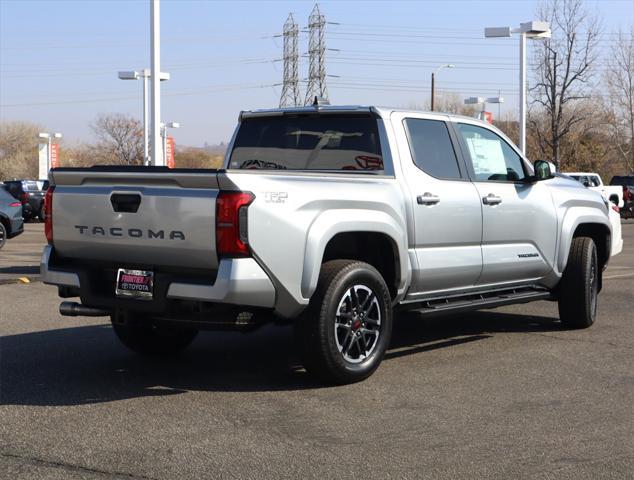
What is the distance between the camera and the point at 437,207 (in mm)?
7633

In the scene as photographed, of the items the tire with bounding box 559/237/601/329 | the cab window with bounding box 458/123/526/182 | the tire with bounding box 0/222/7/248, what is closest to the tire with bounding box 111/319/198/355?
the cab window with bounding box 458/123/526/182

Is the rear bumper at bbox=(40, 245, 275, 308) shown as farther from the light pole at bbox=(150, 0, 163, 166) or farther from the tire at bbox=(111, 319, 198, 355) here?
the light pole at bbox=(150, 0, 163, 166)

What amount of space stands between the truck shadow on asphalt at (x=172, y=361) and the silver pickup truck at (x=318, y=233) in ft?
1.22

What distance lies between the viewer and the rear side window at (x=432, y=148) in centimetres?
774

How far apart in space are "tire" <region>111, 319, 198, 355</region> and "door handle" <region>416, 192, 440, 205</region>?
7.20ft

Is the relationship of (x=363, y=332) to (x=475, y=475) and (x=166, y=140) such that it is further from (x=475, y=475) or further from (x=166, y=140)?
(x=166, y=140)

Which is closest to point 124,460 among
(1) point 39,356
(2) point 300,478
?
(2) point 300,478

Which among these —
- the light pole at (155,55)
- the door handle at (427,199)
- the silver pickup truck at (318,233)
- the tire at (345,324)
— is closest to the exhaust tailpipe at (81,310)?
the silver pickup truck at (318,233)

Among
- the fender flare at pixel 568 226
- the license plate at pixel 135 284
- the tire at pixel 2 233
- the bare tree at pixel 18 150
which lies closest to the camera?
the license plate at pixel 135 284

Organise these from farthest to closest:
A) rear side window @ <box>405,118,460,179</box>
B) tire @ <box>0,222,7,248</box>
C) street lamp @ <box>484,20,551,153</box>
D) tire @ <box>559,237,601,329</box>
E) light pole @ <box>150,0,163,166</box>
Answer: street lamp @ <box>484,20,551,153</box>, tire @ <box>0,222,7,248</box>, light pole @ <box>150,0,163,166</box>, tire @ <box>559,237,601,329</box>, rear side window @ <box>405,118,460,179</box>

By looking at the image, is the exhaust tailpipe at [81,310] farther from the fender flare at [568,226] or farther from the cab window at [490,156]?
the fender flare at [568,226]

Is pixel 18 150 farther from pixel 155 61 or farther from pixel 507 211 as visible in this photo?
pixel 507 211

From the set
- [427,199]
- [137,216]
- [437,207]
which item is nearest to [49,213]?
[137,216]

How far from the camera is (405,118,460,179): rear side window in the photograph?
7.74 meters
